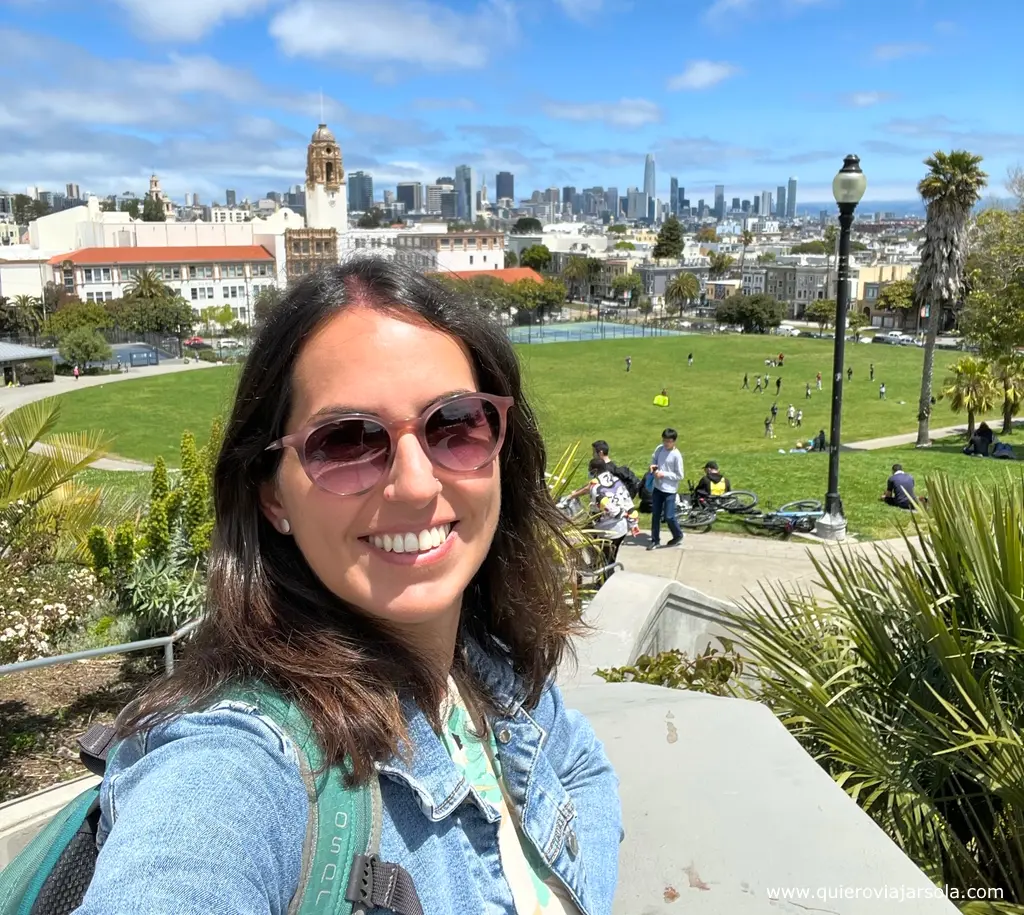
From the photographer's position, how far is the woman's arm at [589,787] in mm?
1625

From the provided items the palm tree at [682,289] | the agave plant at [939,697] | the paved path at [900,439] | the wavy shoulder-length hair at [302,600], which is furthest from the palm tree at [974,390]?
the palm tree at [682,289]

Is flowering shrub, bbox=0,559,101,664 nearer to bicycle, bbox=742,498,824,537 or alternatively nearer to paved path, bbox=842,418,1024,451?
bicycle, bbox=742,498,824,537

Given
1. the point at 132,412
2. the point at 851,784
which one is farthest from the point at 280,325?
the point at 132,412

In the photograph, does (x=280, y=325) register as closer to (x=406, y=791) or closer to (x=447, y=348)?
(x=447, y=348)

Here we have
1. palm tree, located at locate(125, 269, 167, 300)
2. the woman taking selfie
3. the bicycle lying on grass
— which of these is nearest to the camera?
the woman taking selfie

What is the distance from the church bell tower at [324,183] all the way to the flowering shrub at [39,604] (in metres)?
107

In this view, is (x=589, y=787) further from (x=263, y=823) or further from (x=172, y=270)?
(x=172, y=270)

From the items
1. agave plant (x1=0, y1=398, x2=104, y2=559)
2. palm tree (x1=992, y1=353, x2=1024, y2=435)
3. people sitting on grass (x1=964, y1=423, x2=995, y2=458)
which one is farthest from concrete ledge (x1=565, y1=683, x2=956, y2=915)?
palm tree (x1=992, y1=353, x2=1024, y2=435)

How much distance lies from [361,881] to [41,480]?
444 cm

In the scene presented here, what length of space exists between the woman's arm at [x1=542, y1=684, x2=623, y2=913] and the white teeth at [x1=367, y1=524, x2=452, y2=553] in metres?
0.56

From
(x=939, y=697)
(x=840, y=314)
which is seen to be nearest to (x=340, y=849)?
(x=939, y=697)

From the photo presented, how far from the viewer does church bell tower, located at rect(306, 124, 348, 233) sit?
354ft

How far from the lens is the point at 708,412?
1569 inches

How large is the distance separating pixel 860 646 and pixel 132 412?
39.6m
